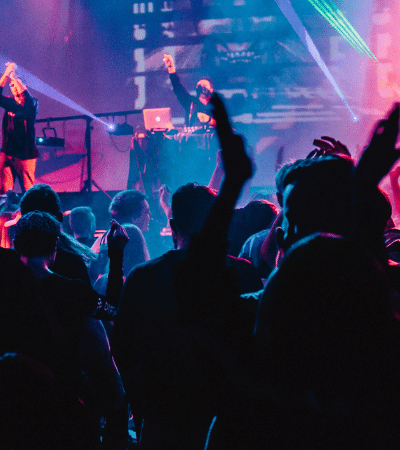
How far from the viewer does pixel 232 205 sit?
32.7 inches

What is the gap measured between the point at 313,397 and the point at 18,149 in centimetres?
600

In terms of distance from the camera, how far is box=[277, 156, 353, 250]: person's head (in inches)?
32.9

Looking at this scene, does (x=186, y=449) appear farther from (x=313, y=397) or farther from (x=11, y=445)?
(x=313, y=397)

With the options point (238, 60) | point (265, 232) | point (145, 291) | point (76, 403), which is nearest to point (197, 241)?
point (145, 291)

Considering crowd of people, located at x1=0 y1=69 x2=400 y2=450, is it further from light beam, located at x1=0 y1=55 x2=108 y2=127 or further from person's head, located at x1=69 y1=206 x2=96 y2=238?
light beam, located at x1=0 y1=55 x2=108 y2=127

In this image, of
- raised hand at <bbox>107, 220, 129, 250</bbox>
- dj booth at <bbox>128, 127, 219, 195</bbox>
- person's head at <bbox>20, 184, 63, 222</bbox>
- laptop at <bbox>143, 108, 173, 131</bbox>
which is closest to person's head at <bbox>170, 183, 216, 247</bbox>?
raised hand at <bbox>107, 220, 129, 250</bbox>

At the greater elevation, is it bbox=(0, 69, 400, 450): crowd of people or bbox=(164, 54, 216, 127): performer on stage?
bbox=(164, 54, 216, 127): performer on stage

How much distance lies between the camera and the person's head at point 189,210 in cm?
137

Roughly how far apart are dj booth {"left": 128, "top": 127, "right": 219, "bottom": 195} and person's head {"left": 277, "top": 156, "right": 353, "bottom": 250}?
18.6ft

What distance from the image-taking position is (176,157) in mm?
6660

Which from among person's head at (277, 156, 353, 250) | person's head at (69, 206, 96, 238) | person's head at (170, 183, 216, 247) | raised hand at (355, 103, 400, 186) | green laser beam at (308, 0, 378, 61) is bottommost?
person's head at (69, 206, 96, 238)

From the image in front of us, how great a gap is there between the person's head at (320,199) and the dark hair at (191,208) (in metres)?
0.52

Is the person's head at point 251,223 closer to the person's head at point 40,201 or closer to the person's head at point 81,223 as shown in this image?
the person's head at point 40,201

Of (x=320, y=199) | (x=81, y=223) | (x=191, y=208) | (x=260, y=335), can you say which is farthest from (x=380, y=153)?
(x=81, y=223)
